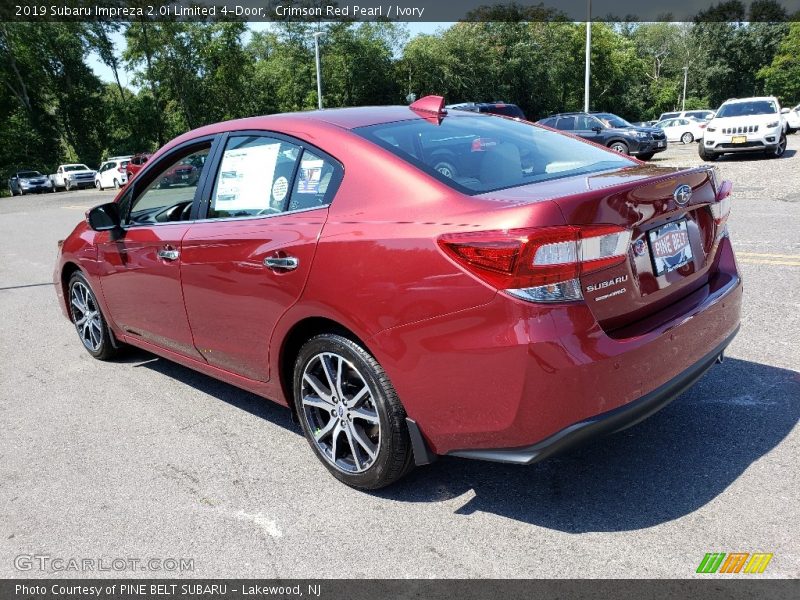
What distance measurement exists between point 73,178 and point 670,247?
4107 cm

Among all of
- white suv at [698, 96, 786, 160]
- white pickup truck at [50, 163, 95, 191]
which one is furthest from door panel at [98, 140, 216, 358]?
white pickup truck at [50, 163, 95, 191]

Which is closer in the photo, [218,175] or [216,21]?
[218,175]

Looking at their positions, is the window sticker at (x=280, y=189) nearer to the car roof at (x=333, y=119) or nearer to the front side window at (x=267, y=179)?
the front side window at (x=267, y=179)

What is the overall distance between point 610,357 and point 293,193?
5.46ft

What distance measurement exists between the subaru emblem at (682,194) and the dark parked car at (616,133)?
18996mm

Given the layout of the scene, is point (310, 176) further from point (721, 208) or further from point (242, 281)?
point (721, 208)

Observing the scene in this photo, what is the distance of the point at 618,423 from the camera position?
100 inches

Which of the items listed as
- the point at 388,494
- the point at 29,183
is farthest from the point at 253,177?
the point at 29,183

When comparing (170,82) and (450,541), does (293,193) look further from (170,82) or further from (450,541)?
(170,82)

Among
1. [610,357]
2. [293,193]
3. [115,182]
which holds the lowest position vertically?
[115,182]

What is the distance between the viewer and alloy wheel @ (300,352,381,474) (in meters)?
3.03

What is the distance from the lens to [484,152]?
10.6ft

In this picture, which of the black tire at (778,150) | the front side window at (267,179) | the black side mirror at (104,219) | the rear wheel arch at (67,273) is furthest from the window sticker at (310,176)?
the black tire at (778,150)

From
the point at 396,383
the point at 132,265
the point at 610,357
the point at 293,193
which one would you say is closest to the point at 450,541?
the point at 396,383
